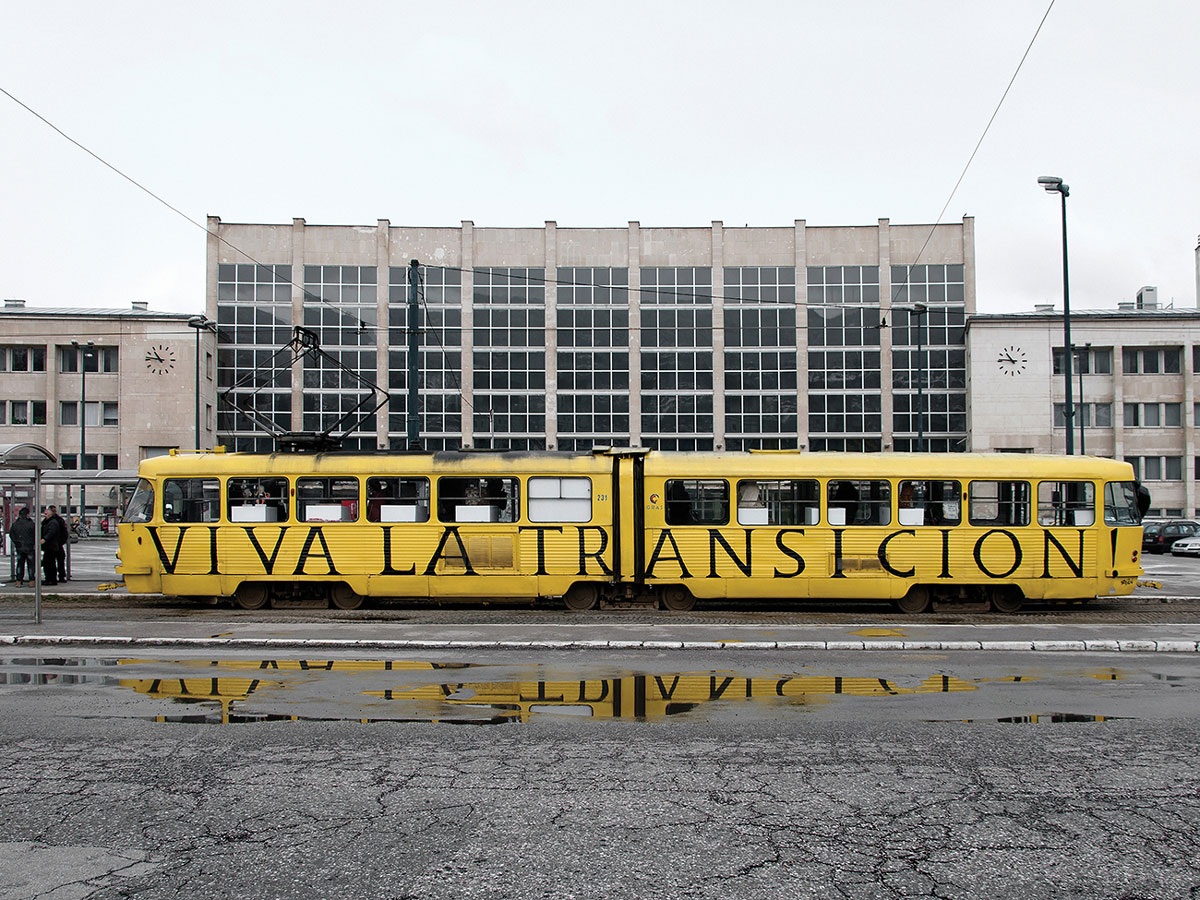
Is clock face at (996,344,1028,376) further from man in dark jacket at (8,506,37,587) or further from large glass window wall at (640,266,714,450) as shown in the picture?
man in dark jacket at (8,506,37,587)

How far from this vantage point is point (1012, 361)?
54188mm

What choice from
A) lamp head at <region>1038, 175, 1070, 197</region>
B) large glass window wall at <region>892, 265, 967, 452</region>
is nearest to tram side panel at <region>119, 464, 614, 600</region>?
lamp head at <region>1038, 175, 1070, 197</region>

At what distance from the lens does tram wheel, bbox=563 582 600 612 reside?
17016 mm

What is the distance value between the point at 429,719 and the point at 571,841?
9.94ft

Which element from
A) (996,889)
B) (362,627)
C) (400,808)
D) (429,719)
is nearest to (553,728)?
(429,719)

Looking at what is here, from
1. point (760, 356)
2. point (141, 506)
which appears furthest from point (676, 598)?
point (760, 356)

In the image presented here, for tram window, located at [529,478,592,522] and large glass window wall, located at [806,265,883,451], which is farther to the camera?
large glass window wall, located at [806,265,883,451]

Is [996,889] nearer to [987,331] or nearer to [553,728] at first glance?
[553,728]

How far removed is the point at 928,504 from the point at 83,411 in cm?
4973

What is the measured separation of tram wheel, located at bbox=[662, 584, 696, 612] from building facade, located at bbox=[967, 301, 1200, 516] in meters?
42.5

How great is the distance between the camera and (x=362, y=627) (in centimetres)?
1357

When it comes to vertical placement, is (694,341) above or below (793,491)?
above

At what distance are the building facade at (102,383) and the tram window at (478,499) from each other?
4368 centimetres

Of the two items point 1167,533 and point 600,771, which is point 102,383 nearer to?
point 1167,533
